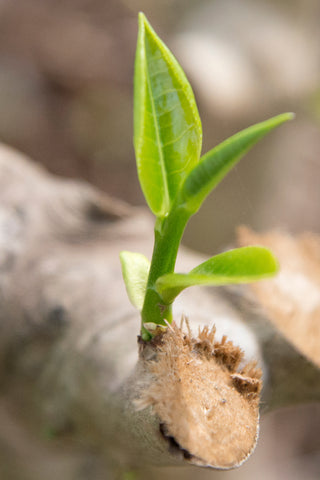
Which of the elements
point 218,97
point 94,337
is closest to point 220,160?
point 94,337

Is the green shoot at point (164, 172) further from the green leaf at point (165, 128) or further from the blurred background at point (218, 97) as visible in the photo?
the blurred background at point (218, 97)

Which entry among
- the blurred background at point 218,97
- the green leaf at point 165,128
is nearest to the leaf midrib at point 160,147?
the green leaf at point 165,128

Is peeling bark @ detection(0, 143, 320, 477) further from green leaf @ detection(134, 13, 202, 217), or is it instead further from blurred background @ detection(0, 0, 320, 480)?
blurred background @ detection(0, 0, 320, 480)

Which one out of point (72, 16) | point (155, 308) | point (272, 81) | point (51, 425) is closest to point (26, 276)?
point (51, 425)

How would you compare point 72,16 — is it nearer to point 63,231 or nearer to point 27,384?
point 63,231

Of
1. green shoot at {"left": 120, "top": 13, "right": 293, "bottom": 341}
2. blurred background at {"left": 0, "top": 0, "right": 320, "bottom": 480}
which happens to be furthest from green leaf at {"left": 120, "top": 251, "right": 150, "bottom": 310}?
blurred background at {"left": 0, "top": 0, "right": 320, "bottom": 480}

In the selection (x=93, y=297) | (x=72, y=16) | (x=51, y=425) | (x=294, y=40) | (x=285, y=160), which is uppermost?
(x=294, y=40)

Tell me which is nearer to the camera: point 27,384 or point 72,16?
point 27,384

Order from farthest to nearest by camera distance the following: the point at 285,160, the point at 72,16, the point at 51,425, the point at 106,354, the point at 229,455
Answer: the point at 72,16, the point at 285,160, the point at 51,425, the point at 106,354, the point at 229,455

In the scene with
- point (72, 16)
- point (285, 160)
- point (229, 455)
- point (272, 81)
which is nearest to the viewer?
point (229, 455)
